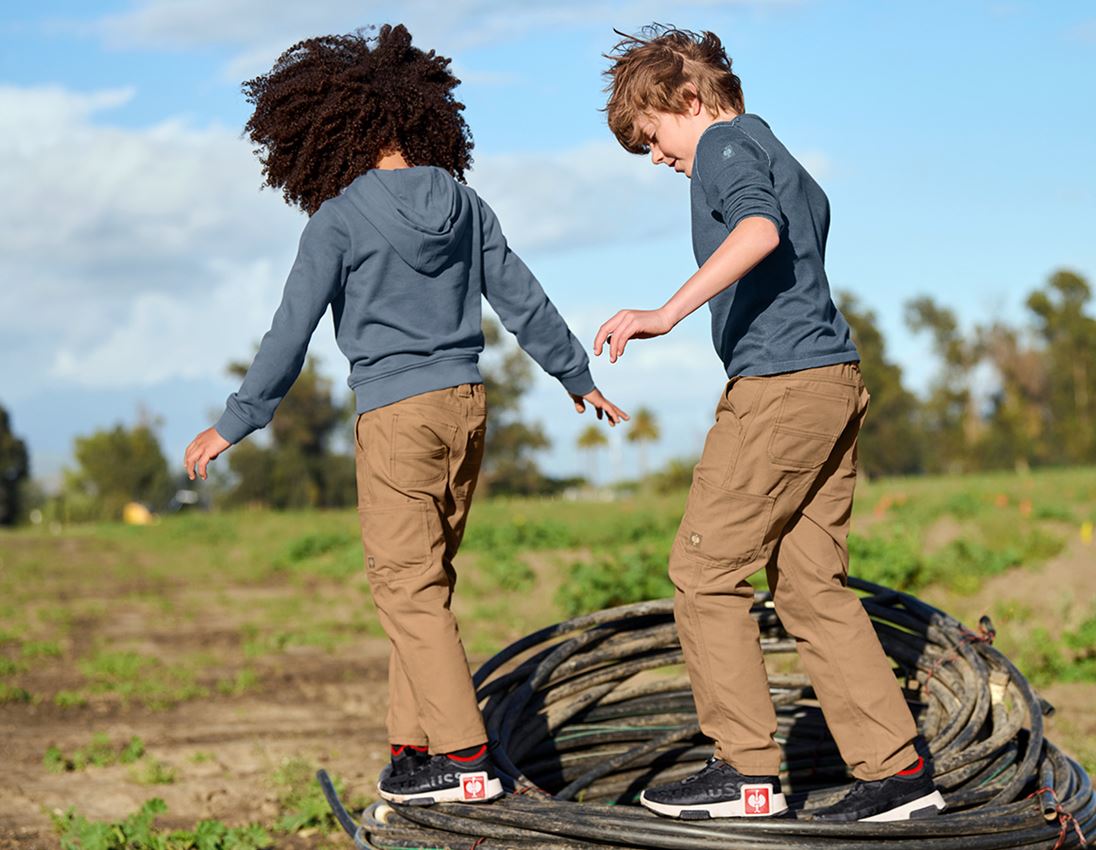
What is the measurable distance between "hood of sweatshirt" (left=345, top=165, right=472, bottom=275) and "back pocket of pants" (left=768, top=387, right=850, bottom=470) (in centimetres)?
108

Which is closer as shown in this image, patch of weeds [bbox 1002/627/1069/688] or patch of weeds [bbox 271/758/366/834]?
patch of weeds [bbox 271/758/366/834]

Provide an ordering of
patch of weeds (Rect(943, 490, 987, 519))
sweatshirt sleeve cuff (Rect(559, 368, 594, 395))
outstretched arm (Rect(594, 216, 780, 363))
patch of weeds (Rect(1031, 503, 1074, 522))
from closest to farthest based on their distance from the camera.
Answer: outstretched arm (Rect(594, 216, 780, 363))
sweatshirt sleeve cuff (Rect(559, 368, 594, 395))
patch of weeds (Rect(1031, 503, 1074, 522))
patch of weeds (Rect(943, 490, 987, 519))

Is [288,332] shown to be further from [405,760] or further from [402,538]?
[405,760]

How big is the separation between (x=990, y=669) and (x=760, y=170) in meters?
1.90

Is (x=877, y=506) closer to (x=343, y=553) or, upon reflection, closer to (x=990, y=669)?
(x=343, y=553)

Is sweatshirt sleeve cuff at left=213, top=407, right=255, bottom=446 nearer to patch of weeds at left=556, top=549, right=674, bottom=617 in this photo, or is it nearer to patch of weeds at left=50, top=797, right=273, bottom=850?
patch of weeds at left=50, top=797, right=273, bottom=850

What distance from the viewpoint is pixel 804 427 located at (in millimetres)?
3322

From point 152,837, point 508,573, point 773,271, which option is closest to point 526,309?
point 773,271

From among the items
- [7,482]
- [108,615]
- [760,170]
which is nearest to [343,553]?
[108,615]

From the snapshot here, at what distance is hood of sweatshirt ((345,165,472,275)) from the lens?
365cm

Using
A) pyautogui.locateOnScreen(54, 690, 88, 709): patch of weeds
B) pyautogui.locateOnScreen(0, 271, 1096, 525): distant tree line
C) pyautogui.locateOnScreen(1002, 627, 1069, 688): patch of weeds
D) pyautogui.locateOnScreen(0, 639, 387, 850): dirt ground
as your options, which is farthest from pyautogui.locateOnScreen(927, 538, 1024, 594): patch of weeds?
pyautogui.locateOnScreen(0, 271, 1096, 525): distant tree line

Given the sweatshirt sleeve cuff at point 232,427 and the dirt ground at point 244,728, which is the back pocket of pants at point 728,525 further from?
the dirt ground at point 244,728

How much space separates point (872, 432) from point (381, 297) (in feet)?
182

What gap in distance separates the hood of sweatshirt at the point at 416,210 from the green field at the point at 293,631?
2.16m
